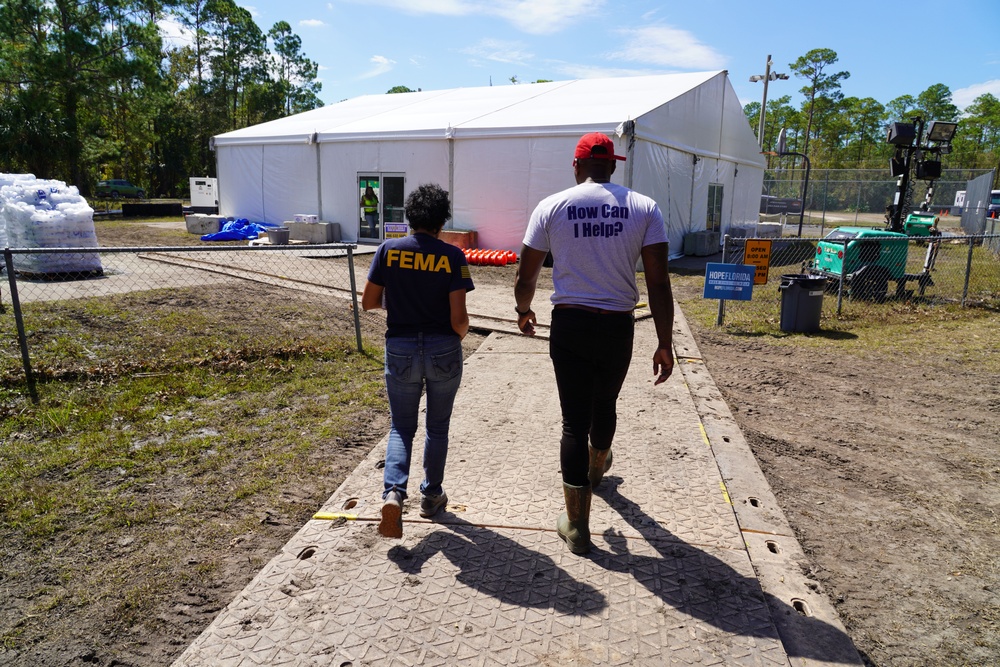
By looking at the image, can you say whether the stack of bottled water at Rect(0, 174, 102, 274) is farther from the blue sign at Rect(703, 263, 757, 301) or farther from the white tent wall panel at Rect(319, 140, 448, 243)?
the blue sign at Rect(703, 263, 757, 301)

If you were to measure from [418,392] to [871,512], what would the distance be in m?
2.83

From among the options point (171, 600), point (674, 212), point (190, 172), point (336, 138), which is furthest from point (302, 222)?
point (190, 172)

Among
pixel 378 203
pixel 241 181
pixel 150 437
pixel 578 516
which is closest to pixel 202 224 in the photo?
pixel 241 181

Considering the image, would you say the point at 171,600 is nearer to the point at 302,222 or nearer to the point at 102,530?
the point at 102,530

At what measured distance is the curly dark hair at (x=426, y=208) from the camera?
10.6ft

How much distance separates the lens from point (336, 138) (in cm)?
1962

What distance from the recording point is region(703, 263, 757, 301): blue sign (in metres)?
8.77

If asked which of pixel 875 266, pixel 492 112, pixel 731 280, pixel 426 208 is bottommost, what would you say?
pixel 731 280

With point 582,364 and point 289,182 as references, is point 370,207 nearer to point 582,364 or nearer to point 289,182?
point 289,182

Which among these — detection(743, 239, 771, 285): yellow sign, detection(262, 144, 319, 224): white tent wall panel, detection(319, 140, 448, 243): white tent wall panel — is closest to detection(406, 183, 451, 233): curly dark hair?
detection(743, 239, 771, 285): yellow sign

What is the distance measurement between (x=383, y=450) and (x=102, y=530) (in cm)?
169

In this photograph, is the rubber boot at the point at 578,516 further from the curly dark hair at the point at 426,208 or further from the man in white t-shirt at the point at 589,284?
the curly dark hair at the point at 426,208

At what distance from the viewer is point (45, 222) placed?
34.6 feet

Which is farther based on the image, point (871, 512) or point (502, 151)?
point (502, 151)
